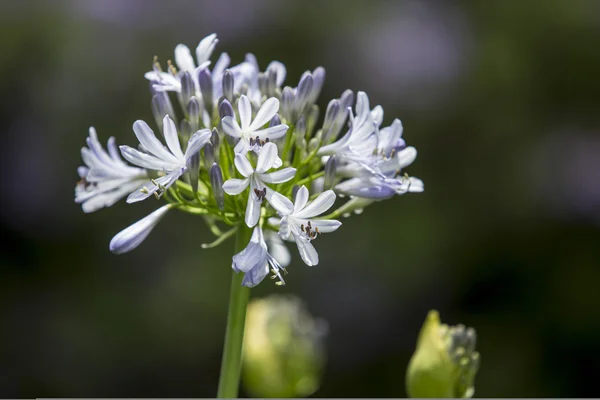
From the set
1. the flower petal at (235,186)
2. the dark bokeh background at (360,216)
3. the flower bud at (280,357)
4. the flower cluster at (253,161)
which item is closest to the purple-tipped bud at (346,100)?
the flower cluster at (253,161)

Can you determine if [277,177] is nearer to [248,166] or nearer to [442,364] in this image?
[248,166]

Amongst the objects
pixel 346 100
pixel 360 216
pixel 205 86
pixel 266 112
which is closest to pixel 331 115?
pixel 346 100

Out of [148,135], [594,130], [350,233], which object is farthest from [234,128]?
[594,130]

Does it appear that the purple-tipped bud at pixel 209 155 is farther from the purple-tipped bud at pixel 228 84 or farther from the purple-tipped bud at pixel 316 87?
the purple-tipped bud at pixel 316 87

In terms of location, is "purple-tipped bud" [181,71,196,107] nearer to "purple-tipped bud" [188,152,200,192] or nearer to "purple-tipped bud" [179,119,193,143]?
"purple-tipped bud" [179,119,193,143]

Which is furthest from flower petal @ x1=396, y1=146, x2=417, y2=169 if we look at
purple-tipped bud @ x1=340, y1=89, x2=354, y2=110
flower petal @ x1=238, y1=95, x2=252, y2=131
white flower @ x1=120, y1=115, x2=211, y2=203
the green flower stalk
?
white flower @ x1=120, y1=115, x2=211, y2=203

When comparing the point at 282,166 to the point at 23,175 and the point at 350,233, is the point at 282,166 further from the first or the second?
the point at 23,175

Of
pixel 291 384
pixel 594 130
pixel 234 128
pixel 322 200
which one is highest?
pixel 594 130
